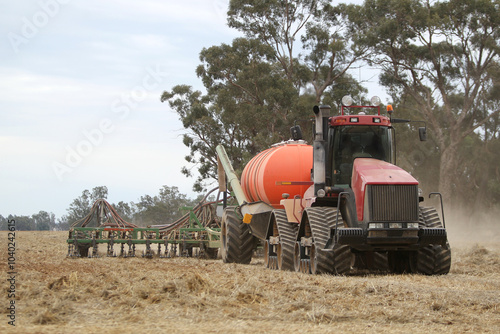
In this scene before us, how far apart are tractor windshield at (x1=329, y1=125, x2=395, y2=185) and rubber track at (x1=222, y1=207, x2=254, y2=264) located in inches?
226

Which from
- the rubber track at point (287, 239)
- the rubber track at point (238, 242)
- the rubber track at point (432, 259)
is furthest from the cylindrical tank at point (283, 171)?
the rubber track at point (432, 259)

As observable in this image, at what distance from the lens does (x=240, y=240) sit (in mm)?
19047

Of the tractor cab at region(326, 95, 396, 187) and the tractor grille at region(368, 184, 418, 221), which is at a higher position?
the tractor cab at region(326, 95, 396, 187)

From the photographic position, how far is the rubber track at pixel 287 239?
49.1 ft

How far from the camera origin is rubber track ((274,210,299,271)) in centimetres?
1496

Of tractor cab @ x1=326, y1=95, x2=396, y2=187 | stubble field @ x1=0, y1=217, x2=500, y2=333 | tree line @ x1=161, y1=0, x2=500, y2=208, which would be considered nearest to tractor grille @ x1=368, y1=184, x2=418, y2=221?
tractor cab @ x1=326, y1=95, x2=396, y2=187

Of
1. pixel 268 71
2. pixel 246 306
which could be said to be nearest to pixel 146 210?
pixel 268 71

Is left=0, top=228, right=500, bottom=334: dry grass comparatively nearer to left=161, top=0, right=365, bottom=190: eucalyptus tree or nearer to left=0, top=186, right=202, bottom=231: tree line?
left=161, top=0, right=365, bottom=190: eucalyptus tree

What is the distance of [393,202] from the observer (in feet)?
40.8

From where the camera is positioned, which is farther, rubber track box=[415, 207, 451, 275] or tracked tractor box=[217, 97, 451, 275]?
rubber track box=[415, 207, 451, 275]

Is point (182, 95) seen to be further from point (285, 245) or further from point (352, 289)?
point (352, 289)

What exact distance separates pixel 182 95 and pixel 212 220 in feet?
93.6

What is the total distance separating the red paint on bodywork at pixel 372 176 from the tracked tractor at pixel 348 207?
0.06 feet

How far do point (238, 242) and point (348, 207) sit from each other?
251 inches
